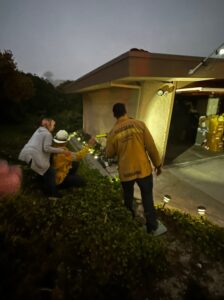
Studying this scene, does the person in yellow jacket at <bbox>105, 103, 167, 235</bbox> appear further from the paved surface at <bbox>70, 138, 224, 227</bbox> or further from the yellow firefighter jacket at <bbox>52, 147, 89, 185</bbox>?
the paved surface at <bbox>70, 138, 224, 227</bbox>

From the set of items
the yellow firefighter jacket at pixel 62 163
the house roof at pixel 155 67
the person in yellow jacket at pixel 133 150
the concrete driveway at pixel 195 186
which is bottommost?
the concrete driveway at pixel 195 186

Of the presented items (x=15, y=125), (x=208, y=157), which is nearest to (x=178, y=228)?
(x=208, y=157)

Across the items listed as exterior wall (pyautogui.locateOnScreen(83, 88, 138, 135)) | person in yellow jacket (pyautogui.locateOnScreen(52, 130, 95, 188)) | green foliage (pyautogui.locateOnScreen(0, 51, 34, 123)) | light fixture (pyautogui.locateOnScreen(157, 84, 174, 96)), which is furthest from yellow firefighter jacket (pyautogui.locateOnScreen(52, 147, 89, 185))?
green foliage (pyautogui.locateOnScreen(0, 51, 34, 123))

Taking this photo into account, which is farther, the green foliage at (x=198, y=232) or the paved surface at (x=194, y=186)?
the paved surface at (x=194, y=186)

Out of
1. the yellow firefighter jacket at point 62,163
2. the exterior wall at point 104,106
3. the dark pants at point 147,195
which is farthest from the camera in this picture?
the exterior wall at point 104,106

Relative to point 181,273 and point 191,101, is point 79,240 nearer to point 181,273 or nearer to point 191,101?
point 181,273

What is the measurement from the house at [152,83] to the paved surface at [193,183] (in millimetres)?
1016

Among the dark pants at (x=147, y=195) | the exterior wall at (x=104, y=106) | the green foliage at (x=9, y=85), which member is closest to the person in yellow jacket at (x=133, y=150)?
the dark pants at (x=147, y=195)

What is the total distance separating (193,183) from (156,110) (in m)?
2.52

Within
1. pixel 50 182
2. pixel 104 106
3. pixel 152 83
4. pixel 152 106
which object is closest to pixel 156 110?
pixel 152 106

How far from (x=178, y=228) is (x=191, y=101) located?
31.5 ft

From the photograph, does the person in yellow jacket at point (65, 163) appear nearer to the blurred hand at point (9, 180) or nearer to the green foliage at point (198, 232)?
the blurred hand at point (9, 180)

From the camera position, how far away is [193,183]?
17.9 ft

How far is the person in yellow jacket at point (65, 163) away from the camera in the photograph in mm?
3670
